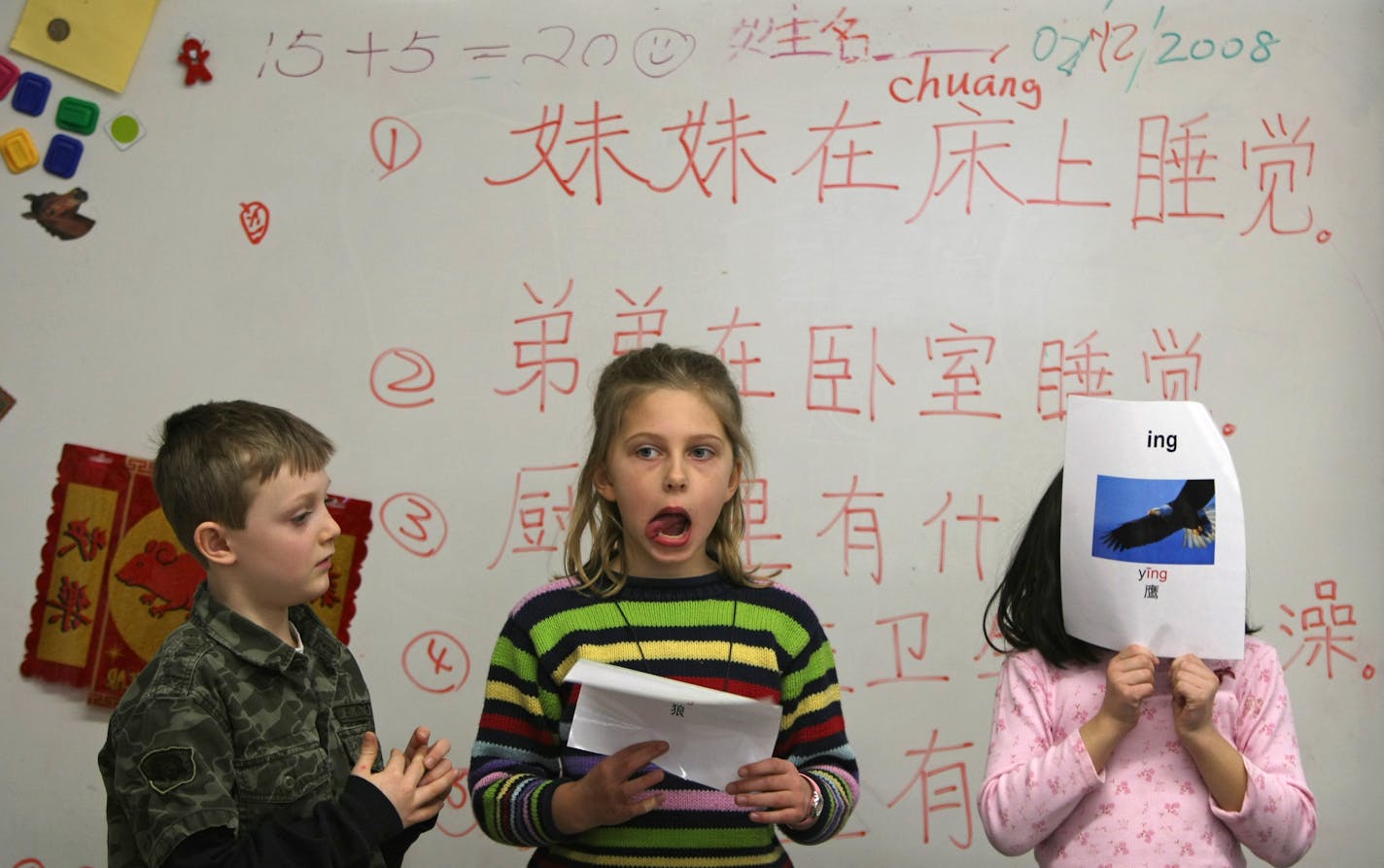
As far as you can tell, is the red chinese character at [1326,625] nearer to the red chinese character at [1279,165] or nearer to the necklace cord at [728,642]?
the red chinese character at [1279,165]

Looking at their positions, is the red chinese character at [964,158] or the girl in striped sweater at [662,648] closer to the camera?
the girl in striped sweater at [662,648]

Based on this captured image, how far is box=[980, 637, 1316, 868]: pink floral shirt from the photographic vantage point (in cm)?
131

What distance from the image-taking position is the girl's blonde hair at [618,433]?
1.39 meters

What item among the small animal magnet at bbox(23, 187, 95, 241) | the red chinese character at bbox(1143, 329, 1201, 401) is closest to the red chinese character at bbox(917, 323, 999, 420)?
the red chinese character at bbox(1143, 329, 1201, 401)

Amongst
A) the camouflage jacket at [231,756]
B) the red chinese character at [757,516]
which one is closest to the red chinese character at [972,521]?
the red chinese character at [757,516]

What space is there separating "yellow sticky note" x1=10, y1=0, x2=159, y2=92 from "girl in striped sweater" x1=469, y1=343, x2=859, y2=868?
124 cm

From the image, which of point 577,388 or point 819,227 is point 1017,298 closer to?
point 819,227

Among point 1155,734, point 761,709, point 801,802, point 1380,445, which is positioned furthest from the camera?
point 1380,445

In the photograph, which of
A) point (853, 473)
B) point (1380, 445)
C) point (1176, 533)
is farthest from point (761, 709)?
point (1380, 445)

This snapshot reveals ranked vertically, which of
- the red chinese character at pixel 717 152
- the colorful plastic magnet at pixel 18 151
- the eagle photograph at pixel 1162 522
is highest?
the red chinese character at pixel 717 152

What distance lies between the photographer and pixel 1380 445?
6.51ft

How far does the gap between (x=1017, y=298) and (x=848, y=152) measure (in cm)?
36

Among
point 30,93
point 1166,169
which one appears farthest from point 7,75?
point 1166,169

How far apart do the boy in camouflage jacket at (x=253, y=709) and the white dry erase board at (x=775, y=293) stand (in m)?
0.74
